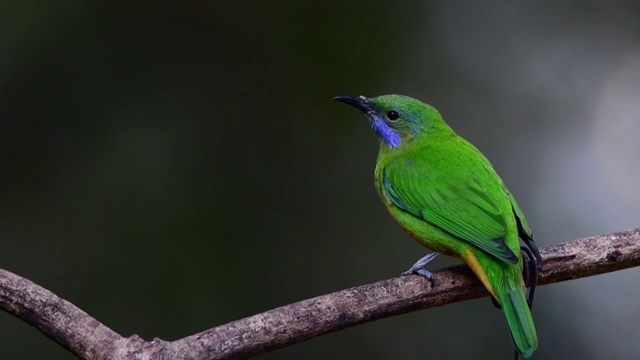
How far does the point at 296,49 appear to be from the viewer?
675 centimetres

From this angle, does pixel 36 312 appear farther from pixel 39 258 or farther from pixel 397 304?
pixel 39 258

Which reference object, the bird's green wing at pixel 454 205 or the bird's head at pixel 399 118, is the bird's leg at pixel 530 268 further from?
the bird's head at pixel 399 118

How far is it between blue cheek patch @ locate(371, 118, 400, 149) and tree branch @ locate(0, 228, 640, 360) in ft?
3.20

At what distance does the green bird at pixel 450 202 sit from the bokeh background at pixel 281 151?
1959mm

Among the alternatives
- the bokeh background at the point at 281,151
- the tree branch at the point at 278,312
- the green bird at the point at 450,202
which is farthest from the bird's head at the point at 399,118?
the bokeh background at the point at 281,151

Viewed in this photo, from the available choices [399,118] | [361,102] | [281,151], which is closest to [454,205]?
[399,118]

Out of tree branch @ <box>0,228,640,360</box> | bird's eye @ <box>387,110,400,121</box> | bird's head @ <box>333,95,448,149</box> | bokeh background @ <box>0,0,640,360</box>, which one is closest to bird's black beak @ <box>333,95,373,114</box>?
bird's head @ <box>333,95,448,149</box>

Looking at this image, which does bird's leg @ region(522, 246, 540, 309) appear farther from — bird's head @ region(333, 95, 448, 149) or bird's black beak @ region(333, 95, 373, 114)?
bird's black beak @ region(333, 95, 373, 114)

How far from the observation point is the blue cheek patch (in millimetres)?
4496

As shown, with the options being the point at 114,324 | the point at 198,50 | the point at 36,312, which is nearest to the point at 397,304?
the point at 36,312

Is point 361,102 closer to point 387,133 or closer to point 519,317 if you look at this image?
point 387,133

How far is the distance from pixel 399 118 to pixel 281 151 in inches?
83.5

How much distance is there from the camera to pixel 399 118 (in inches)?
178

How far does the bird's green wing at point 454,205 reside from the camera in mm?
3680
